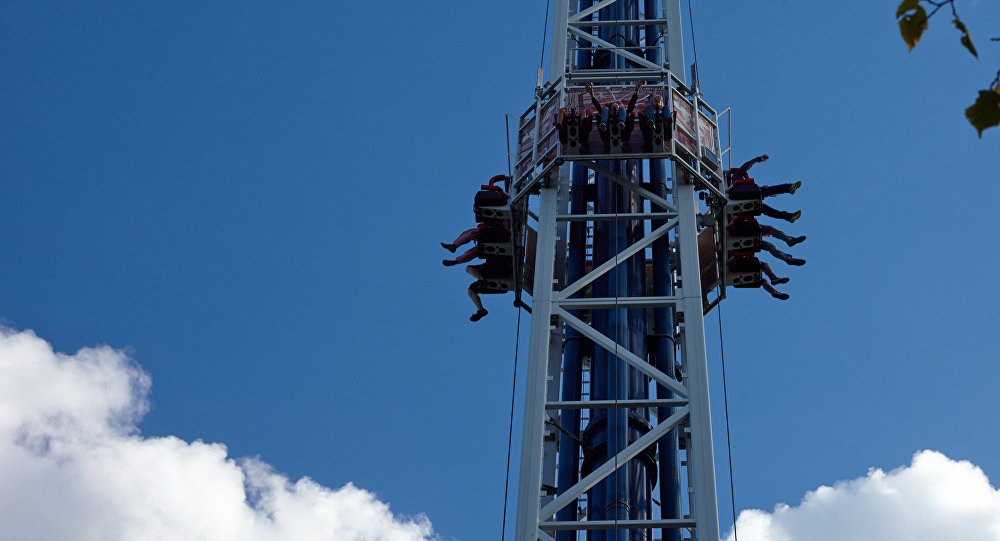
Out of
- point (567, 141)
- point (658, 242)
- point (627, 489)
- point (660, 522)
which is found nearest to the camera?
point (660, 522)

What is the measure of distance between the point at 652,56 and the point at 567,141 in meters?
8.16

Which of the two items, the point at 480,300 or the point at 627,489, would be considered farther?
the point at 480,300

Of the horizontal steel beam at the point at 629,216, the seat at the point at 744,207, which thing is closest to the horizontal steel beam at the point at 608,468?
the horizontal steel beam at the point at 629,216

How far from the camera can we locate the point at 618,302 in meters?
23.8

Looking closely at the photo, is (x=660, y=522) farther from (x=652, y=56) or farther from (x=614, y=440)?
(x=652, y=56)

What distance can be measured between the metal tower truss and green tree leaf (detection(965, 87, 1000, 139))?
1586 cm

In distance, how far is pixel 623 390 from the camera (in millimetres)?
25375

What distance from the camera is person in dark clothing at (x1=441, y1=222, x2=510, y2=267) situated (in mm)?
27848

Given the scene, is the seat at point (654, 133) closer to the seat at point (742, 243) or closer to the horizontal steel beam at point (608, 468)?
the seat at point (742, 243)

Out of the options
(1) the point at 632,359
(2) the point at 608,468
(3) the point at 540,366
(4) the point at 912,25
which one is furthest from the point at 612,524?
(4) the point at 912,25

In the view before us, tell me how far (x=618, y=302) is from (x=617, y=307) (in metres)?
0.15

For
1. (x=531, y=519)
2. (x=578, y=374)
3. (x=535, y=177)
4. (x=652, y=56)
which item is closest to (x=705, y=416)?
(x=531, y=519)

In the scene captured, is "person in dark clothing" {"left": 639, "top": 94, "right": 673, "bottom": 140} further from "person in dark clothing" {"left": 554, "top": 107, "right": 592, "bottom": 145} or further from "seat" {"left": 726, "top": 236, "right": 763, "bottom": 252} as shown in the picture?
"seat" {"left": 726, "top": 236, "right": 763, "bottom": 252}

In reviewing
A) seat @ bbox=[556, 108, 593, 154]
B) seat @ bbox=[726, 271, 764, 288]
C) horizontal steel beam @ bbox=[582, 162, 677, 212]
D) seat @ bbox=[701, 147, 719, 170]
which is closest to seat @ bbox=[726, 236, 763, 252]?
seat @ bbox=[726, 271, 764, 288]
